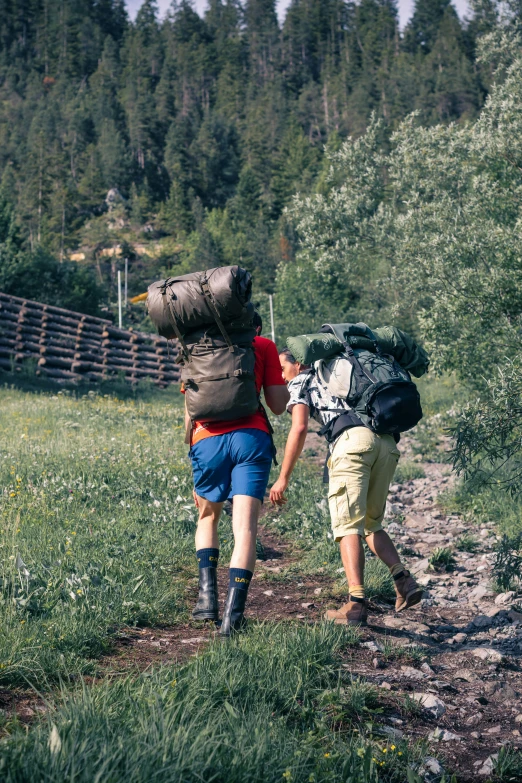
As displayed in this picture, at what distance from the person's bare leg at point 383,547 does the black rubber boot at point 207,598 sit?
1.05 meters

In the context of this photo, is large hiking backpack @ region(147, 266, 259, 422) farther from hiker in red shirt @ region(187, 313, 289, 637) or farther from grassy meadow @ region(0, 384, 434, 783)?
grassy meadow @ region(0, 384, 434, 783)

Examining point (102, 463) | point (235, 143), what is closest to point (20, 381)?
point (102, 463)

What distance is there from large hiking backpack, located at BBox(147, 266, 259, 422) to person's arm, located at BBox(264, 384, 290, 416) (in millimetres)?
197

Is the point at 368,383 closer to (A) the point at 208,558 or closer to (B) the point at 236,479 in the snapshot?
(B) the point at 236,479

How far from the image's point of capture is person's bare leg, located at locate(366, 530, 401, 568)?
16.3 ft

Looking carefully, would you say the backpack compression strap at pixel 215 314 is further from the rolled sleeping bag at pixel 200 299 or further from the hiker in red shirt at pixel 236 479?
the hiker in red shirt at pixel 236 479

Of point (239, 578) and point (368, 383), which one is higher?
point (368, 383)

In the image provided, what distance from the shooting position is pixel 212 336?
4328mm

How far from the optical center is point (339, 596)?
5465mm

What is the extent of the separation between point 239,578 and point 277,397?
1.00m

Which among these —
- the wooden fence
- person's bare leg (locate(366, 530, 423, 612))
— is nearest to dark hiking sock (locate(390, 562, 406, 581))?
person's bare leg (locate(366, 530, 423, 612))

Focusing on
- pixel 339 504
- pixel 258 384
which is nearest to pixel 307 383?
pixel 258 384

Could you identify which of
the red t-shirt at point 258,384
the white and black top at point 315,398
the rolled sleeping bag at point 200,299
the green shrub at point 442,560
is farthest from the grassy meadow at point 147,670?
the rolled sleeping bag at point 200,299

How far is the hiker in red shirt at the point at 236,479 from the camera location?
4.26m
